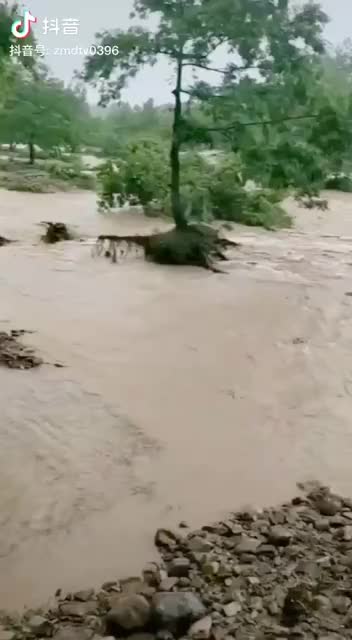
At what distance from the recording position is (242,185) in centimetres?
828

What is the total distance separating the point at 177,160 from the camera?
7699mm

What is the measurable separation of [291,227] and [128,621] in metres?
7.58

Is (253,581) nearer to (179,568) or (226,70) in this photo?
(179,568)

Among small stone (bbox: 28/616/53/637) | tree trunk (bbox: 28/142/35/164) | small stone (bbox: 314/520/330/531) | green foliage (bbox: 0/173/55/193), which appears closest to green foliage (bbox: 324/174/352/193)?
green foliage (bbox: 0/173/55/193)

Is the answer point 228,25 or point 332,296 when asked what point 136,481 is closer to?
point 332,296

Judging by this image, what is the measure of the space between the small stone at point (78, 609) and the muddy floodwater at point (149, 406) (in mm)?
107

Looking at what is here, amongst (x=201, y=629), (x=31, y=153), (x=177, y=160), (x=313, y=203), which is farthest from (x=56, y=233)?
(x=201, y=629)

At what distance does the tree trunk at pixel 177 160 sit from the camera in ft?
23.7

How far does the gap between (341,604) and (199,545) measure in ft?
1.69

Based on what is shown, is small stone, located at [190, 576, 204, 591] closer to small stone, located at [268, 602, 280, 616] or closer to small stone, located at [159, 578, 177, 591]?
small stone, located at [159, 578, 177, 591]

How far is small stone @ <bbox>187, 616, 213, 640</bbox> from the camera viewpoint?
1953 millimetres

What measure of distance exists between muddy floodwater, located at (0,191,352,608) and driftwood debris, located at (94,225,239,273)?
11.0 inches

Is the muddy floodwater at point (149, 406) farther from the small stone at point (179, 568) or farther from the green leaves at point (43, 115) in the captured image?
the green leaves at point (43, 115)

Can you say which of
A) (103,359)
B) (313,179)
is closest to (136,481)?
(103,359)
